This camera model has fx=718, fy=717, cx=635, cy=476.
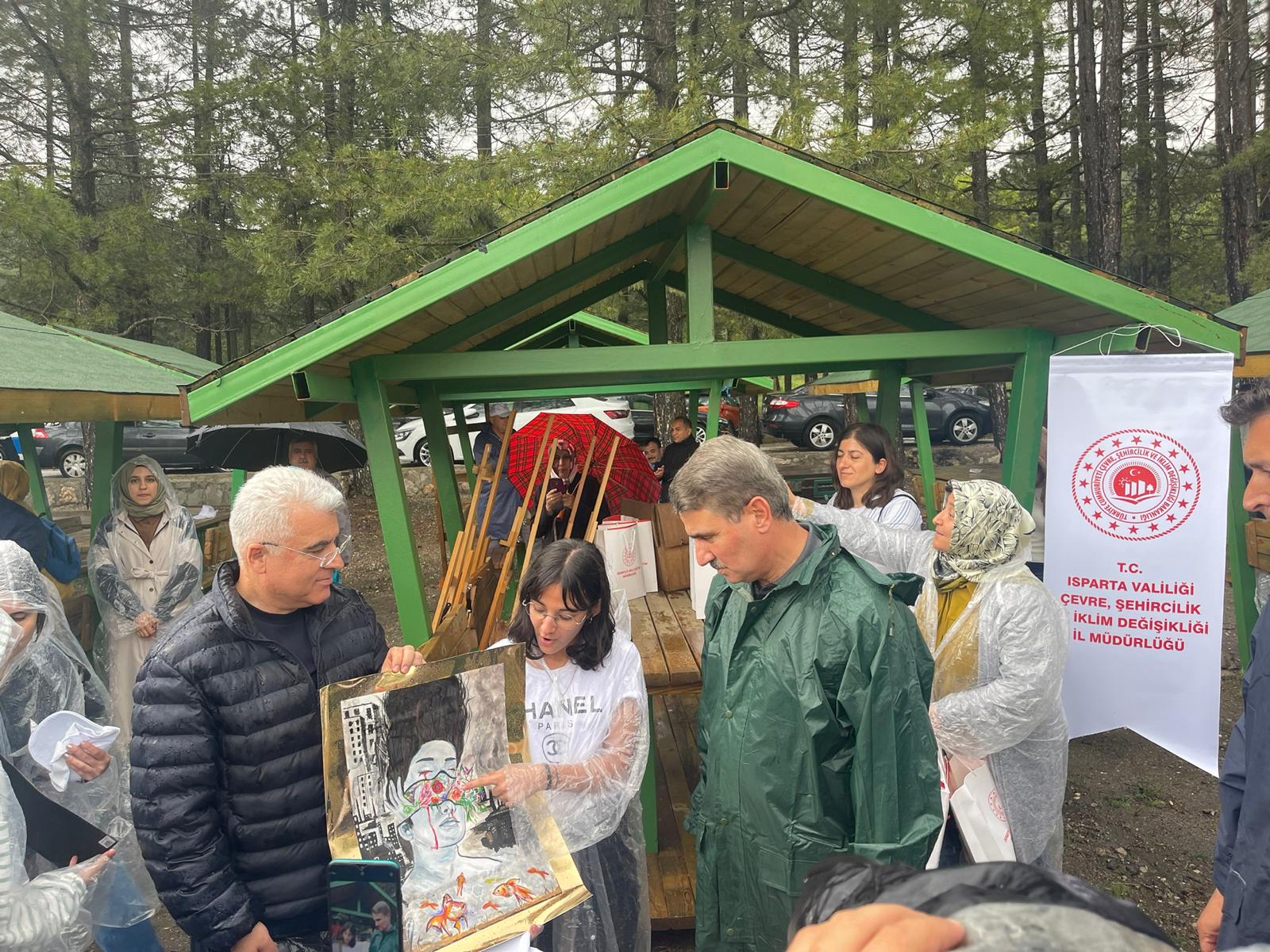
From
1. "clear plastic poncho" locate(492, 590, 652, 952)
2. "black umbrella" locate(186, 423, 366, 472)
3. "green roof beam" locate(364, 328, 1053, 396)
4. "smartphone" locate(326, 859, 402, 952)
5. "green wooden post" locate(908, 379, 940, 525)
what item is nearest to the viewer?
"smartphone" locate(326, 859, 402, 952)

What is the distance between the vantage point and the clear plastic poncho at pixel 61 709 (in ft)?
7.36

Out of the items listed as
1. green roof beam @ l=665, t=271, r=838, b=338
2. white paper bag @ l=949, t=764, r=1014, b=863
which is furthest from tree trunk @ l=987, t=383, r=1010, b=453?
white paper bag @ l=949, t=764, r=1014, b=863

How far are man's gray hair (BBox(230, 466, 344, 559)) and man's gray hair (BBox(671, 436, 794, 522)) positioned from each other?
2.64 ft

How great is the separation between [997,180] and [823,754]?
1232cm

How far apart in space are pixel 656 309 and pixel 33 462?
568 cm

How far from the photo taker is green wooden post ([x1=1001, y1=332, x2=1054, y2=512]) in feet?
11.5

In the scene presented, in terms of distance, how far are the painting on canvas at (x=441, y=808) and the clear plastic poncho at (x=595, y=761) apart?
1.21ft

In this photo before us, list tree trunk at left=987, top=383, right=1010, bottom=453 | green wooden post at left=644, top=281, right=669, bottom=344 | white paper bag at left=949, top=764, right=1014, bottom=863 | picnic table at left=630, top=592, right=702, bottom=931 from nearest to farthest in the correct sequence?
white paper bag at left=949, top=764, right=1014, bottom=863 → picnic table at left=630, top=592, right=702, bottom=931 → green wooden post at left=644, top=281, right=669, bottom=344 → tree trunk at left=987, top=383, right=1010, bottom=453

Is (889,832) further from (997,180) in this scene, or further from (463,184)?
(997,180)

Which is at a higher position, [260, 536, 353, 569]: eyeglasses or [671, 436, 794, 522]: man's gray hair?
[671, 436, 794, 522]: man's gray hair

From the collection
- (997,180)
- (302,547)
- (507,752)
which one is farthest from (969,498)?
(997,180)

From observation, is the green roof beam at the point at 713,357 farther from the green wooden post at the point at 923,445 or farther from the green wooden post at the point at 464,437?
the green wooden post at the point at 464,437

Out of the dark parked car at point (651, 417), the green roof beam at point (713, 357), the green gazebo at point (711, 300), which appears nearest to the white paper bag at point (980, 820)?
the green gazebo at point (711, 300)

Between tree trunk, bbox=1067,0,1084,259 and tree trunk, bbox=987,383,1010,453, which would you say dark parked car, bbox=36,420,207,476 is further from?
tree trunk, bbox=1067,0,1084,259
